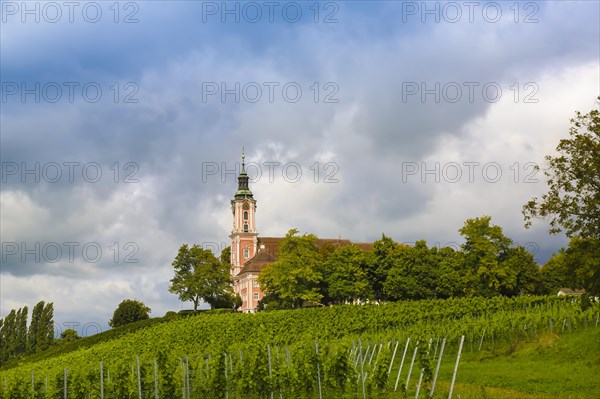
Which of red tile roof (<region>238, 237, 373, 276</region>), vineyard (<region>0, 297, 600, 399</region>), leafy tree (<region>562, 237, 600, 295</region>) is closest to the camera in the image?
vineyard (<region>0, 297, 600, 399</region>)

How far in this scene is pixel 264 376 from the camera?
22.4 m

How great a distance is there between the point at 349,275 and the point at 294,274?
6.00m

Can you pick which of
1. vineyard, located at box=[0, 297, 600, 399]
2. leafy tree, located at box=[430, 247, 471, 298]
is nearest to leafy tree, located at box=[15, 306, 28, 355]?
vineyard, located at box=[0, 297, 600, 399]

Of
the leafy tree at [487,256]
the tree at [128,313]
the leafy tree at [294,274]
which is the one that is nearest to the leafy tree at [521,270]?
the leafy tree at [487,256]

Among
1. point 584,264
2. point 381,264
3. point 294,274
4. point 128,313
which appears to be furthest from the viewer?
point 128,313

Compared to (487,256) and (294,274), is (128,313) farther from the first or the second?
(487,256)

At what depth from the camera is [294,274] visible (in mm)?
75750

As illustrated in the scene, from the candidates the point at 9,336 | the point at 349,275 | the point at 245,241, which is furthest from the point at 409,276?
the point at 245,241

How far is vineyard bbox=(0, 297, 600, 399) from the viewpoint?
73.4 ft

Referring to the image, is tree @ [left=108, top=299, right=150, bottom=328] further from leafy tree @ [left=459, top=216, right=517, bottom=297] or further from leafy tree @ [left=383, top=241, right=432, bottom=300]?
leafy tree @ [left=459, top=216, right=517, bottom=297]

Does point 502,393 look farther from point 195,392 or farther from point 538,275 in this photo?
point 538,275

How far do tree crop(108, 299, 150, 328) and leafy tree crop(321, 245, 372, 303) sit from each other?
29192mm

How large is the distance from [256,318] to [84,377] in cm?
2891

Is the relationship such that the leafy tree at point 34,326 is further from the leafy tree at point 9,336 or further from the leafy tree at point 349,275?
the leafy tree at point 349,275
